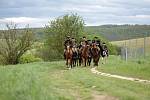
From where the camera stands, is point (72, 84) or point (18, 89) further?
point (72, 84)

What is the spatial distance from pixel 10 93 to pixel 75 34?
166 feet

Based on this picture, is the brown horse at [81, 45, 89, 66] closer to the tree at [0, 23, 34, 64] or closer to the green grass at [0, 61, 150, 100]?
the green grass at [0, 61, 150, 100]

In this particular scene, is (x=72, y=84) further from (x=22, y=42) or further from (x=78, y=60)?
(x=22, y=42)

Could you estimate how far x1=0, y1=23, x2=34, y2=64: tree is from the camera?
57375mm

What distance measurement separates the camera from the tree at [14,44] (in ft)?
188

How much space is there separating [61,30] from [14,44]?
9.17 meters

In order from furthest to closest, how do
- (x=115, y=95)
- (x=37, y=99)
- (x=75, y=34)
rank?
(x=75, y=34)
(x=115, y=95)
(x=37, y=99)

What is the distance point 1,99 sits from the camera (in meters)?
13.4

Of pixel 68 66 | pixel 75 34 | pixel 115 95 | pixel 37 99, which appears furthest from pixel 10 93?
pixel 75 34

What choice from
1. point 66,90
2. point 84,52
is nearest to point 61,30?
point 84,52

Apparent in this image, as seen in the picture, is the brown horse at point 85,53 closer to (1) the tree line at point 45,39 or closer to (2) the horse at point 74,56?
(2) the horse at point 74,56

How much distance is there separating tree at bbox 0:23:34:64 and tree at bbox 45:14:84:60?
708 centimetres

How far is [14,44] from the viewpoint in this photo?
58219mm

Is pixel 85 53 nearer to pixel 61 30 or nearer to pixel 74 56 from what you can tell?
pixel 74 56
